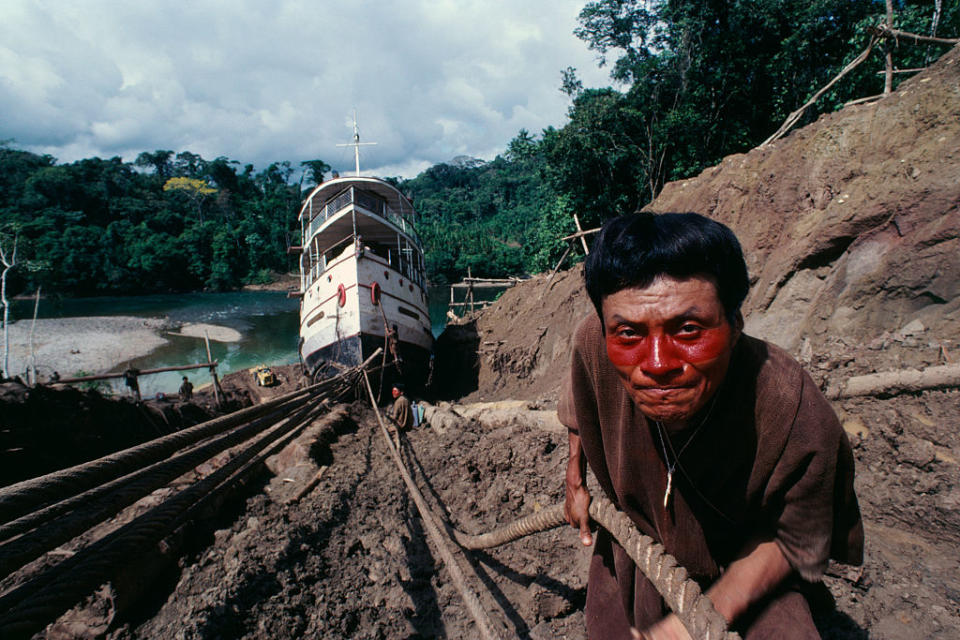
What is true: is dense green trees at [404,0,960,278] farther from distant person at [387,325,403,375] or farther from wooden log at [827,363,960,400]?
wooden log at [827,363,960,400]

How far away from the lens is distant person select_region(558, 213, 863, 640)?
97 cm

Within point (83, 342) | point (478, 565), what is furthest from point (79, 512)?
point (83, 342)

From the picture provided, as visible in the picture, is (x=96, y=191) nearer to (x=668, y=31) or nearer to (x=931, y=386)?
(x=668, y=31)

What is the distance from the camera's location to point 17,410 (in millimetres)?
5215

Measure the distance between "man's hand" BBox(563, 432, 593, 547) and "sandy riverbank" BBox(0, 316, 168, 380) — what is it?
26.1m

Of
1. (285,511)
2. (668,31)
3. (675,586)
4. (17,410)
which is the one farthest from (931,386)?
(668,31)

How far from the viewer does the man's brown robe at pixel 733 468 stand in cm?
101

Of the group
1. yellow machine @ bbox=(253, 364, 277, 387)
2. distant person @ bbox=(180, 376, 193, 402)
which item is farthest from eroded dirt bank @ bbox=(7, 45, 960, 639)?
yellow machine @ bbox=(253, 364, 277, 387)

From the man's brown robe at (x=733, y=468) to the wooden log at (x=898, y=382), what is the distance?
2947 millimetres

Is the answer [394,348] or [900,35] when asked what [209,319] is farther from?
[900,35]

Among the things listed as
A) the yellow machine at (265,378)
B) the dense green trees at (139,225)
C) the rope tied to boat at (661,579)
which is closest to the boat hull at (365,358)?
the yellow machine at (265,378)

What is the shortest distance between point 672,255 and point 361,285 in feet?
30.5

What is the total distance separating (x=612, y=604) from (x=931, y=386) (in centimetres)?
320

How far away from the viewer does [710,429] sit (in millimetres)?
1120
